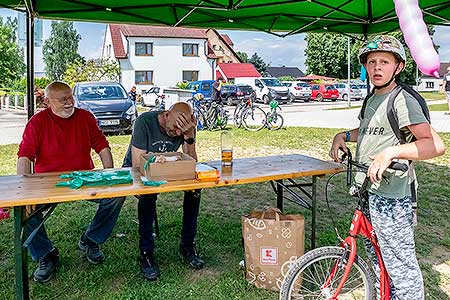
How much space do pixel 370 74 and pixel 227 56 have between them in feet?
143

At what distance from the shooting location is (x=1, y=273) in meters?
3.09

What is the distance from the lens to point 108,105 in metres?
10.8

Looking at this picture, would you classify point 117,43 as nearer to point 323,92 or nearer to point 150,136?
point 323,92

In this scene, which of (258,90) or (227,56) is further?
(227,56)

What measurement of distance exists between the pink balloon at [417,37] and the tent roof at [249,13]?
2.65 meters

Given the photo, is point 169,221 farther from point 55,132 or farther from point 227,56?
point 227,56

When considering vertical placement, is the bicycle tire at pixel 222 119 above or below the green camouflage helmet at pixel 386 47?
below

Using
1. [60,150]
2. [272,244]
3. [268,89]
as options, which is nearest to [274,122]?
[60,150]

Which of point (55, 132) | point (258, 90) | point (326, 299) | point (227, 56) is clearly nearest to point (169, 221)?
point (55, 132)

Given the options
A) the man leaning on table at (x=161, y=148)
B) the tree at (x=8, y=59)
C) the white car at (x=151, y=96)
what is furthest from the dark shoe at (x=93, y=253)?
the tree at (x=8, y=59)

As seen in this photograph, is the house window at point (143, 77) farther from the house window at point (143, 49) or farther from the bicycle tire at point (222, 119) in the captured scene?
the bicycle tire at point (222, 119)

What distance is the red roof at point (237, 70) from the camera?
39.1 meters

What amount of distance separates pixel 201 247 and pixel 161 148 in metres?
0.91

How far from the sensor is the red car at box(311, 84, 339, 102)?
94.5ft
